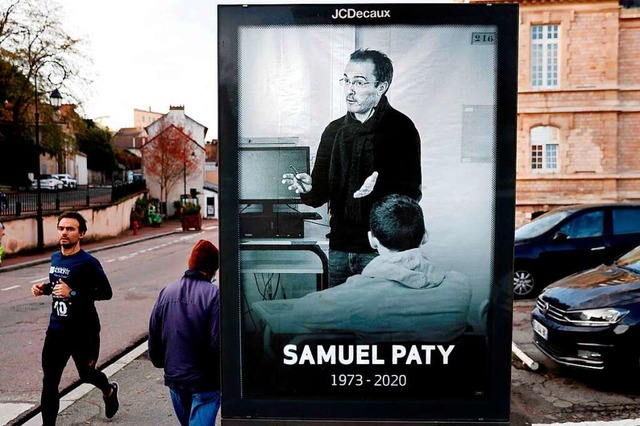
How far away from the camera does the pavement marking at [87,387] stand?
5.41m

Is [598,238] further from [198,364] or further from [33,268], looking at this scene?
[33,268]

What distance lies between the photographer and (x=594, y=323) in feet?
18.6

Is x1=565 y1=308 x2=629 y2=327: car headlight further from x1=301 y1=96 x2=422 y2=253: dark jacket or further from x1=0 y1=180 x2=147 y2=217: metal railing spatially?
x1=0 y1=180 x2=147 y2=217: metal railing

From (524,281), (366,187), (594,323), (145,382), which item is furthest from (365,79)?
(524,281)

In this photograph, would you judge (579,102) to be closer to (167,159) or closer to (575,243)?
(575,243)

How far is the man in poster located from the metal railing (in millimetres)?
23824

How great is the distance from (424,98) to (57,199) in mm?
28297

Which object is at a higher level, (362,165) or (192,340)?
(362,165)

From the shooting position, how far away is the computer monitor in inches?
115

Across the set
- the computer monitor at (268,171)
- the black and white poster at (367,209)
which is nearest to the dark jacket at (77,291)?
the black and white poster at (367,209)

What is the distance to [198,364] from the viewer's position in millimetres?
3594

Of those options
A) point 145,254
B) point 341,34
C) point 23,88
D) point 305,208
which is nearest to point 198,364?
point 305,208

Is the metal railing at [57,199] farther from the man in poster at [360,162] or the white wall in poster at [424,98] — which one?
the man in poster at [360,162]

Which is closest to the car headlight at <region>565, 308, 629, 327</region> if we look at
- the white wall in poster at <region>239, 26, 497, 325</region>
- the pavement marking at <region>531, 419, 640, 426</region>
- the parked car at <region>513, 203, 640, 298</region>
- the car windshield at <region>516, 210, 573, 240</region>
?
the pavement marking at <region>531, 419, 640, 426</region>
